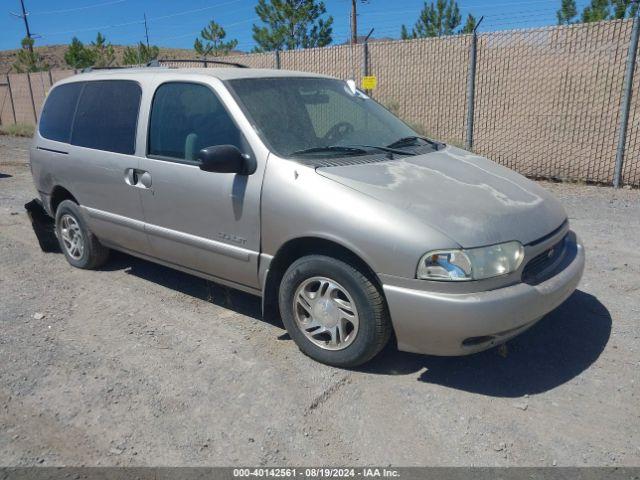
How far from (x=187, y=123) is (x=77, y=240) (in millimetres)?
2092

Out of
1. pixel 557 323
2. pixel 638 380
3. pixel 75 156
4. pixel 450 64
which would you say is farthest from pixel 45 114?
pixel 450 64

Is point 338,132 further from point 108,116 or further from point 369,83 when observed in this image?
point 369,83

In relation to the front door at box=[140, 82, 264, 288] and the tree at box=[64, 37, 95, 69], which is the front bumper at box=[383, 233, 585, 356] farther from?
the tree at box=[64, 37, 95, 69]

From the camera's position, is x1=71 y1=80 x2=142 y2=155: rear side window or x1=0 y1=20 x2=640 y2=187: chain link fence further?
x1=0 y1=20 x2=640 y2=187: chain link fence

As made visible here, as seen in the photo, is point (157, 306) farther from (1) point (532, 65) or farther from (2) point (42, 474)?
(1) point (532, 65)

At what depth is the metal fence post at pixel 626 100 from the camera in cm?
818

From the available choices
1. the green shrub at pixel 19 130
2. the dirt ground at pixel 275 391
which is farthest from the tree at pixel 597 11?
the green shrub at pixel 19 130

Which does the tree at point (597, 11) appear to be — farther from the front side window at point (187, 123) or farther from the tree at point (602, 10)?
the front side window at point (187, 123)

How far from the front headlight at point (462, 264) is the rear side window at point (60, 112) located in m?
3.76

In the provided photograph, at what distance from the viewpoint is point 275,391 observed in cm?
335

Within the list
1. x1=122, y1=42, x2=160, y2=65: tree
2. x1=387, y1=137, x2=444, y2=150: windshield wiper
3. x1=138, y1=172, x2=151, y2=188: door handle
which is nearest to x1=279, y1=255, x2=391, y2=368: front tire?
x1=387, y1=137, x2=444, y2=150: windshield wiper

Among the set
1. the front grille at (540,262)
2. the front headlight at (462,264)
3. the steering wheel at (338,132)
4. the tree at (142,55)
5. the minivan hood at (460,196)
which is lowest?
the front grille at (540,262)

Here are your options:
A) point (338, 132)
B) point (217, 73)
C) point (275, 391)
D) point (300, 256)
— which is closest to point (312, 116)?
point (338, 132)

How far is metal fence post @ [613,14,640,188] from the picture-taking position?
818 centimetres
